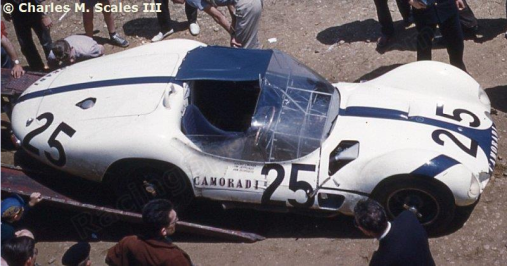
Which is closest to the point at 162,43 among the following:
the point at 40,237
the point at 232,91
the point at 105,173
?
the point at 232,91

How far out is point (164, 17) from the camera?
377 inches

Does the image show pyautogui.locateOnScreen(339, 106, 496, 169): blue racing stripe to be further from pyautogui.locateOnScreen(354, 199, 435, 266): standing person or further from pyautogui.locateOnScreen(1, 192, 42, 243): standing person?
pyautogui.locateOnScreen(1, 192, 42, 243): standing person

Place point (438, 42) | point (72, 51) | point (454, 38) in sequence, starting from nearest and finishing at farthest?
1. point (454, 38)
2. point (72, 51)
3. point (438, 42)

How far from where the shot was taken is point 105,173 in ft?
20.5

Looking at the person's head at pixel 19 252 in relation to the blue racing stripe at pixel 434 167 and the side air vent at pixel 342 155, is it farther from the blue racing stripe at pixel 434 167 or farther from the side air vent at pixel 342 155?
the blue racing stripe at pixel 434 167

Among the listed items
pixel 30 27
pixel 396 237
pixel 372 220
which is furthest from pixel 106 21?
pixel 396 237

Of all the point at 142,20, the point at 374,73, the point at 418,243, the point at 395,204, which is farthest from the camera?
the point at 142,20

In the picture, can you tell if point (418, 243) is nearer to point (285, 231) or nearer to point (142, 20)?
point (285, 231)

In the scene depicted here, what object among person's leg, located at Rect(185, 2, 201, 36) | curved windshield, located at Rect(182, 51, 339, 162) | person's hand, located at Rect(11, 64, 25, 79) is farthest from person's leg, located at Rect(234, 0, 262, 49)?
person's hand, located at Rect(11, 64, 25, 79)

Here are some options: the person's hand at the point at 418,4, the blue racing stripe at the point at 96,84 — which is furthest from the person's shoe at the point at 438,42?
the blue racing stripe at the point at 96,84

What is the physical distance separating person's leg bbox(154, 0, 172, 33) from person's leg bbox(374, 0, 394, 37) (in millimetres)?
2747

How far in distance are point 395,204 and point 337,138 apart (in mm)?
703

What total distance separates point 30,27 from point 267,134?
407 cm

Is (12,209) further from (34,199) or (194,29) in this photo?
(194,29)
